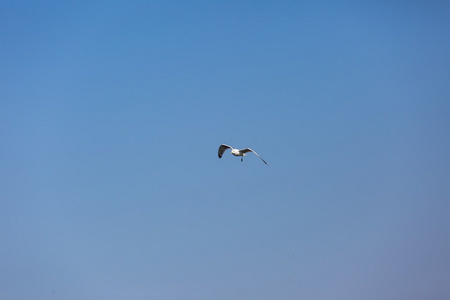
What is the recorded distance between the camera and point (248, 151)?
45188 millimetres

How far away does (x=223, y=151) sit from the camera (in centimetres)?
4975

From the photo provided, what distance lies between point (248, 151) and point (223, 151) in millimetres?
5355

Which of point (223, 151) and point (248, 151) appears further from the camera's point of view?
point (223, 151)
